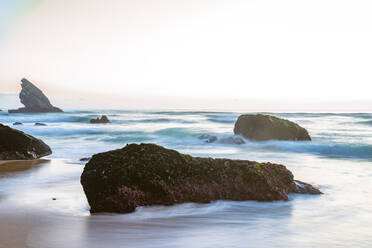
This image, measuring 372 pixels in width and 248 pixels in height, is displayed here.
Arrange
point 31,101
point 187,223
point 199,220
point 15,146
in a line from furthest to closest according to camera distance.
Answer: point 31,101 → point 15,146 → point 199,220 → point 187,223

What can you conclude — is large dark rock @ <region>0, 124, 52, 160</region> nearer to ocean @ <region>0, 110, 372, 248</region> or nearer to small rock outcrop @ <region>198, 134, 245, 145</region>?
ocean @ <region>0, 110, 372, 248</region>

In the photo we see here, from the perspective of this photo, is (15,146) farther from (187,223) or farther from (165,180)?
(187,223)

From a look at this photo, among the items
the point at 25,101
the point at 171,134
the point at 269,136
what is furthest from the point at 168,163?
the point at 25,101

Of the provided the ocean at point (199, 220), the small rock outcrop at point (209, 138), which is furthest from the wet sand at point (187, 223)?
the small rock outcrop at point (209, 138)

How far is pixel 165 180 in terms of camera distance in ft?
16.9

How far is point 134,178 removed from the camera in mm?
5023

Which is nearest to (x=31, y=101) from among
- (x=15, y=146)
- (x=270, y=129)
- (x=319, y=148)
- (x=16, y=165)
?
(x=270, y=129)

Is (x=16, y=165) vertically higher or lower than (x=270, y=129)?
lower

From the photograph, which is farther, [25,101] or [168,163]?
[25,101]

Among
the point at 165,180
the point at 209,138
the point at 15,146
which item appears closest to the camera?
the point at 165,180

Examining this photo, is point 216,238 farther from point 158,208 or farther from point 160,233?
point 158,208

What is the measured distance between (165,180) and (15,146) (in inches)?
295

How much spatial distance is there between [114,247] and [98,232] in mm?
539

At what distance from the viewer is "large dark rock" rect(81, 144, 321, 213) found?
4.89 meters
